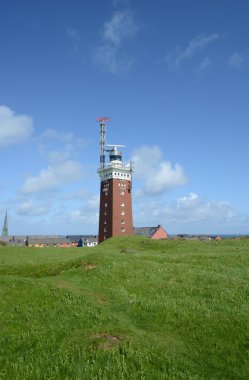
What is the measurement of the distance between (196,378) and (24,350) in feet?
25.1

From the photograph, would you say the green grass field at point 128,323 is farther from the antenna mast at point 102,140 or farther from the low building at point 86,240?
the low building at point 86,240

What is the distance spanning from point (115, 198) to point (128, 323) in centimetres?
8059

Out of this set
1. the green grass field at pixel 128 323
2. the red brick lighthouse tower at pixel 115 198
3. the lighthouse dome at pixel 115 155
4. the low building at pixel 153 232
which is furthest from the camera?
the low building at pixel 153 232

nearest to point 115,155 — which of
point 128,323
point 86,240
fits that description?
point 86,240

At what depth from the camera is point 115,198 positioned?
99438 millimetres

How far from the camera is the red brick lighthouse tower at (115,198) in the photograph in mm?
99250

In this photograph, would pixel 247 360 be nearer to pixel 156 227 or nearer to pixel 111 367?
pixel 111 367

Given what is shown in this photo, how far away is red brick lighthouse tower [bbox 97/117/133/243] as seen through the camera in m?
99.2

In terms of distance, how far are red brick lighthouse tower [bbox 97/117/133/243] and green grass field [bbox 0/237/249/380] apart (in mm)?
65660

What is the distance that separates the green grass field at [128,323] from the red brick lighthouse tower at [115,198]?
65660 mm

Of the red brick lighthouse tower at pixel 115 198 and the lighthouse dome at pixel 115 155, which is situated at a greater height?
the lighthouse dome at pixel 115 155

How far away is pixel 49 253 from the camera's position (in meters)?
55.6

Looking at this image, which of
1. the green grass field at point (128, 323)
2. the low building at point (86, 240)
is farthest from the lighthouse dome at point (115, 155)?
the low building at point (86, 240)

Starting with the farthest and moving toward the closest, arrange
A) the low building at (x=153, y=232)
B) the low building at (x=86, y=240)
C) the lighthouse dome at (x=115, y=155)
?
the low building at (x=86, y=240)
the low building at (x=153, y=232)
the lighthouse dome at (x=115, y=155)
